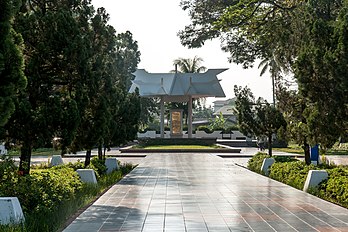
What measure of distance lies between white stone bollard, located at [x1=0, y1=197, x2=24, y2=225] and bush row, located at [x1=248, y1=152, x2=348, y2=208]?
22.2 ft

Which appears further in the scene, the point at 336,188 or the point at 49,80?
the point at 49,80

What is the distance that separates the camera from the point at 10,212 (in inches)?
311

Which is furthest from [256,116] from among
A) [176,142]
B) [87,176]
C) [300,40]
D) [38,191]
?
[176,142]

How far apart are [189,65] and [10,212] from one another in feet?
186

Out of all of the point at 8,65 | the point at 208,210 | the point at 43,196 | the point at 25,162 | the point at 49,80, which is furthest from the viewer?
the point at 25,162

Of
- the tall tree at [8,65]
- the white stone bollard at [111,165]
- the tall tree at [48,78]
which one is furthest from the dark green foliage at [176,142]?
the tall tree at [8,65]

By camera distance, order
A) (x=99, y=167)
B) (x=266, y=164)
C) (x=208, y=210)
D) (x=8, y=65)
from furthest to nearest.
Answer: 1. (x=266, y=164)
2. (x=99, y=167)
3. (x=208, y=210)
4. (x=8, y=65)

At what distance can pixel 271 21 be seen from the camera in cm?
2008

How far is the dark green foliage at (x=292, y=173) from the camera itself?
49.6 ft

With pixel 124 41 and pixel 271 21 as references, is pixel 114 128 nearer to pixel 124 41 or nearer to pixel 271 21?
pixel 271 21

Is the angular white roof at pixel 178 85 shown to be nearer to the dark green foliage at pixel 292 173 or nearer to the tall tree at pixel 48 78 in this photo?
the dark green foliage at pixel 292 173

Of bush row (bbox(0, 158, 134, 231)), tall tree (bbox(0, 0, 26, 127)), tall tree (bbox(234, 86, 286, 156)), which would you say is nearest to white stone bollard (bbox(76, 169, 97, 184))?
bush row (bbox(0, 158, 134, 231))

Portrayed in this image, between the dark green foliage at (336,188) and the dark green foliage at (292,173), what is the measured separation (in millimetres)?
1292

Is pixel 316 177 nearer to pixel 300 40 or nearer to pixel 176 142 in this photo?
pixel 300 40
